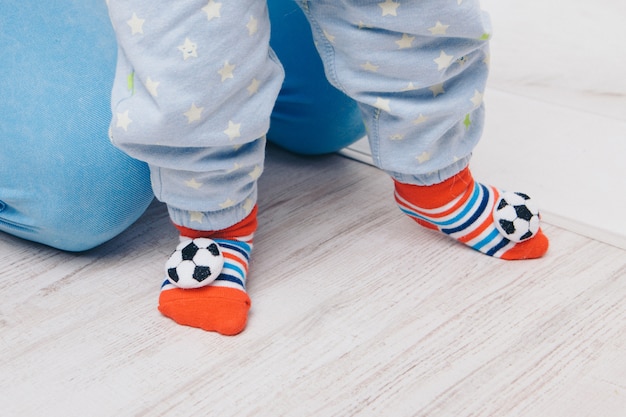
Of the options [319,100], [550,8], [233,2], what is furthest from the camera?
[550,8]

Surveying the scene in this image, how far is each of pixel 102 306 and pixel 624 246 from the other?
598 mm

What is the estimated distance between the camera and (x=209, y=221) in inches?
34.6

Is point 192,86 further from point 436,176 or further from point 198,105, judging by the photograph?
point 436,176

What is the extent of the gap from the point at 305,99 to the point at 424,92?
0.91 ft

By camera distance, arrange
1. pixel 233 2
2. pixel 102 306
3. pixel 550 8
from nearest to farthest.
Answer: pixel 233 2 → pixel 102 306 → pixel 550 8

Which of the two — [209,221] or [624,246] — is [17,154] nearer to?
[209,221]

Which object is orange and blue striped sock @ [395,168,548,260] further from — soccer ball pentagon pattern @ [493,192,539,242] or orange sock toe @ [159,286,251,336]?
orange sock toe @ [159,286,251,336]

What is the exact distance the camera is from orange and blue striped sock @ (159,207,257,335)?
811 mm

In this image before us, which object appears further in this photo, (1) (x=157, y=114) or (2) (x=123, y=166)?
(2) (x=123, y=166)

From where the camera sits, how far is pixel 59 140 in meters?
0.87

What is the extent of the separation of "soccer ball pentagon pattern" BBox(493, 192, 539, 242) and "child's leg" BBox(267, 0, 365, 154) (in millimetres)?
272

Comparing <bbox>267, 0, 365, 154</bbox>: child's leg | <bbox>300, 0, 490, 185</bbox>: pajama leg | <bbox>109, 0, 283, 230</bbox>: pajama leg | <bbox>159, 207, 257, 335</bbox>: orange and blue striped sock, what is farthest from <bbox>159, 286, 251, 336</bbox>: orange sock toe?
<bbox>267, 0, 365, 154</bbox>: child's leg

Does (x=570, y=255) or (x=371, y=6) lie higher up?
(x=371, y=6)

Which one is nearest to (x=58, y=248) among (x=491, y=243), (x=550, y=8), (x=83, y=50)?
(x=83, y=50)
